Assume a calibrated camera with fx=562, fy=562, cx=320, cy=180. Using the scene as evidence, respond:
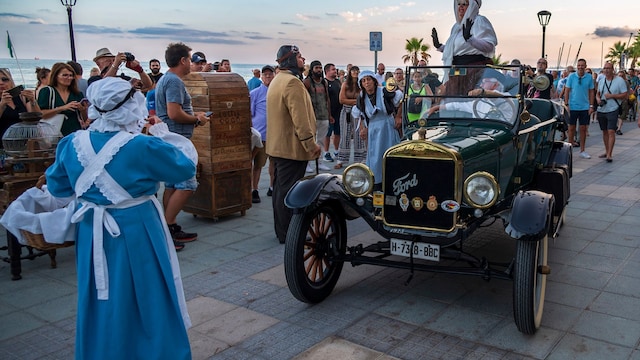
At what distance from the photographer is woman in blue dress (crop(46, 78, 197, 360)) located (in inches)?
111

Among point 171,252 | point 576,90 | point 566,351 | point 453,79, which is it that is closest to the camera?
point 171,252

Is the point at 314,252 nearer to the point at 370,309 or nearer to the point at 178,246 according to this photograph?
the point at 370,309

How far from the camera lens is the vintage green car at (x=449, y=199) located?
3.89 meters

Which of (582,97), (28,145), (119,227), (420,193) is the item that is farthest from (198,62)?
(582,97)

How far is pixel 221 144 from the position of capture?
6648 mm

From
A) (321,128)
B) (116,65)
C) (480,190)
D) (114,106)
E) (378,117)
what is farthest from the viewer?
(321,128)

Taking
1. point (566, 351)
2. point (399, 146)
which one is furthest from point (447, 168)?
point (566, 351)

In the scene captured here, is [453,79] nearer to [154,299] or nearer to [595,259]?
[595,259]

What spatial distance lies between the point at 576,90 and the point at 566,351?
30.5 feet

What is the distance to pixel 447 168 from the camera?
4.06m

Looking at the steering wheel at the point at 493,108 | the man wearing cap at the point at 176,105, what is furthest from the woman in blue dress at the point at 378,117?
the man wearing cap at the point at 176,105

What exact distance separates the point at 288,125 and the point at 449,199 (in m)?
2.06

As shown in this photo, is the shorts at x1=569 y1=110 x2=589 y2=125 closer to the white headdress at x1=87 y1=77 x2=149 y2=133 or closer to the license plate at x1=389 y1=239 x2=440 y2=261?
the license plate at x1=389 y1=239 x2=440 y2=261

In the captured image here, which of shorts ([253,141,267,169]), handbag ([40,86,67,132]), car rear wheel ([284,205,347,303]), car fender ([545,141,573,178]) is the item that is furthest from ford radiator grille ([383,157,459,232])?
shorts ([253,141,267,169])
